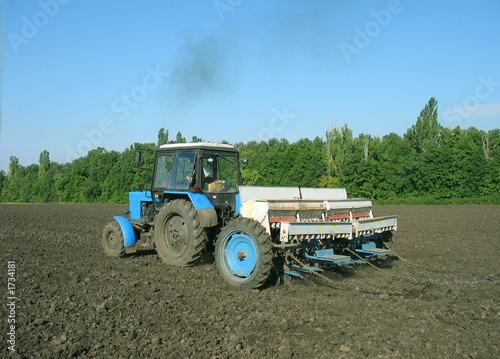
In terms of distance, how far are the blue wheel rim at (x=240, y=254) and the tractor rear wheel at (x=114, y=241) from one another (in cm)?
309

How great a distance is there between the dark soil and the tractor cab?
135 centimetres

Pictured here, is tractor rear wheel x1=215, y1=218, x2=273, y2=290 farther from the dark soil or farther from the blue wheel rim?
the dark soil

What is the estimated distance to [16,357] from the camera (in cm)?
361

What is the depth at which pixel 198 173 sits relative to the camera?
739 cm

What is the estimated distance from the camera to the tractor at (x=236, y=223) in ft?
19.4

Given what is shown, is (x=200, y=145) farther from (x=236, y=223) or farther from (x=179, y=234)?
(x=236, y=223)

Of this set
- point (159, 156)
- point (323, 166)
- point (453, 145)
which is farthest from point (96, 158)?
point (159, 156)

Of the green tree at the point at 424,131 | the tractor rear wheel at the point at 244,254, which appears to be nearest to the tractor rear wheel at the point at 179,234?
the tractor rear wheel at the point at 244,254

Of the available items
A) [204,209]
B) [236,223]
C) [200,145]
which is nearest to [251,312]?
[236,223]

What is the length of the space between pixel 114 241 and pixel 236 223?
387 cm

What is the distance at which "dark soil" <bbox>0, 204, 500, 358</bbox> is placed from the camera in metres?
3.83

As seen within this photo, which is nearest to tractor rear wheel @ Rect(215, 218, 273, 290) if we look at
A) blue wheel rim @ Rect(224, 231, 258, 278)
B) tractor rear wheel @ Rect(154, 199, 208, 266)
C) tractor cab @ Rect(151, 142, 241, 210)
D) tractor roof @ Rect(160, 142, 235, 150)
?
blue wheel rim @ Rect(224, 231, 258, 278)

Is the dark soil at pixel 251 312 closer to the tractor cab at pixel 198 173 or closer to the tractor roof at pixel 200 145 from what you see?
the tractor cab at pixel 198 173

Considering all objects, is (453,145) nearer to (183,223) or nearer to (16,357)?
(183,223)
